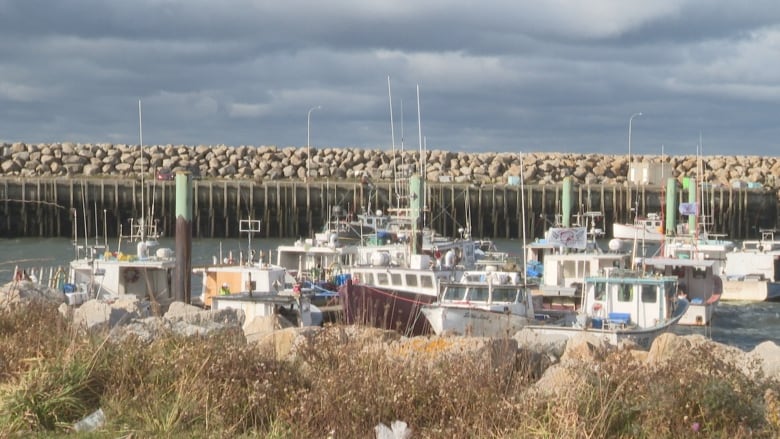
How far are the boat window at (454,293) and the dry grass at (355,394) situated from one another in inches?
549

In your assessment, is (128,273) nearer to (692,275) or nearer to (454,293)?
(454,293)

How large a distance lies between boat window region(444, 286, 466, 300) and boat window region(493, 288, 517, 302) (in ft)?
2.21

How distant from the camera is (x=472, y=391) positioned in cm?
877

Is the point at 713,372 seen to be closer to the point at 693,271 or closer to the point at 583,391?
the point at 583,391

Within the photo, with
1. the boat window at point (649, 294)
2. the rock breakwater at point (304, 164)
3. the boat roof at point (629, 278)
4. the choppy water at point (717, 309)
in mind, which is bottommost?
the choppy water at point (717, 309)

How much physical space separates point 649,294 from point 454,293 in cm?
478

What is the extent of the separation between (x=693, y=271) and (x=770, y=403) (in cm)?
2710

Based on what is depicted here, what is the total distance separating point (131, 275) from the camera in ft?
95.8

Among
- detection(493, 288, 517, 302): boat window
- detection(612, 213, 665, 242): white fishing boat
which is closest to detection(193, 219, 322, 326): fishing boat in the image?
detection(493, 288, 517, 302): boat window

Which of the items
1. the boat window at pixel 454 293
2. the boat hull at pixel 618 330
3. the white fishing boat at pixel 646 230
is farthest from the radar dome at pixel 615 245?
the boat window at pixel 454 293

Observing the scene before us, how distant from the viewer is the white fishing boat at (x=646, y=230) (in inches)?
1706

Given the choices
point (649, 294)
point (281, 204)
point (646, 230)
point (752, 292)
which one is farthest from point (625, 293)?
point (281, 204)

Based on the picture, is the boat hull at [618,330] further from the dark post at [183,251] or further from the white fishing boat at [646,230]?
the white fishing boat at [646,230]

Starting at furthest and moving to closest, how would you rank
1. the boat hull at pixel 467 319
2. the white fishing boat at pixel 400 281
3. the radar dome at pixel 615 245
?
the radar dome at pixel 615 245, the white fishing boat at pixel 400 281, the boat hull at pixel 467 319
